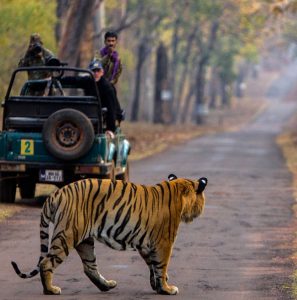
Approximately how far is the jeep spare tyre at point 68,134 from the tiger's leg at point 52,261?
23.3 feet

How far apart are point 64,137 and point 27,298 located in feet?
24.4

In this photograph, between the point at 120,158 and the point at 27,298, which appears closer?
the point at 27,298

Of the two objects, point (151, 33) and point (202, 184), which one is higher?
point (151, 33)

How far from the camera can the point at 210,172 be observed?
27.1 metres

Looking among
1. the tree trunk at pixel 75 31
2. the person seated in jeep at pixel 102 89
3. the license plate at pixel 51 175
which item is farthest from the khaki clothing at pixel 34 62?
the tree trunk at pixel 75 31

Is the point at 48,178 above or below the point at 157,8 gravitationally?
below

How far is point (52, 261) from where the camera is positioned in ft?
31.8

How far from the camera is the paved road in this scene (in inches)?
405

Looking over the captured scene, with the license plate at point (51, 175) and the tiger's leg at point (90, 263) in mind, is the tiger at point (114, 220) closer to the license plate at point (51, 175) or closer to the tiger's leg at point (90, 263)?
the tiger's leg at point (90, 263)

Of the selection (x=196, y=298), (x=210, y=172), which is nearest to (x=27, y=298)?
(x=196, y=298)

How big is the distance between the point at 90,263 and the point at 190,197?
107cm

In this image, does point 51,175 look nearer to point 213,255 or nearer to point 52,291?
point 213,255

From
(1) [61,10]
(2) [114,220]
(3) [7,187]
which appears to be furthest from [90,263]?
(1) [61,10]

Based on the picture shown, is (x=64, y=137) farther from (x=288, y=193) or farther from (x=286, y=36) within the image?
(x=286, y=36)
